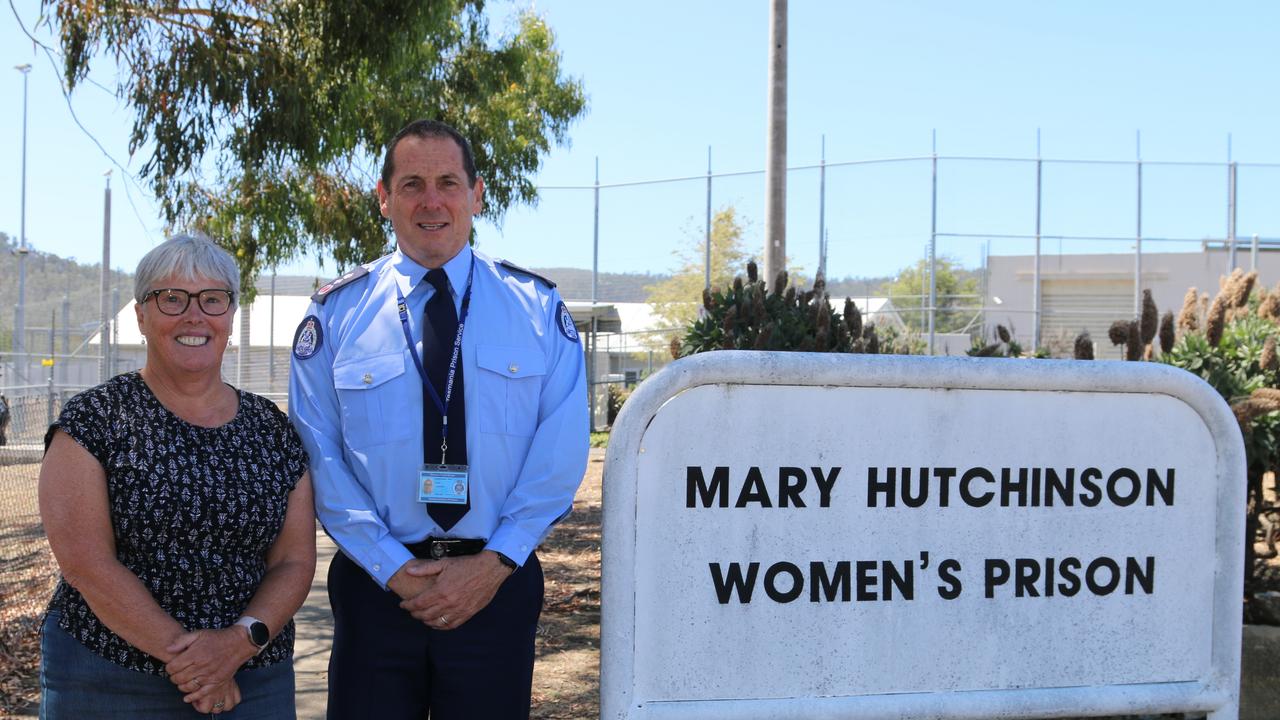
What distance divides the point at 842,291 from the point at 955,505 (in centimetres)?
2793

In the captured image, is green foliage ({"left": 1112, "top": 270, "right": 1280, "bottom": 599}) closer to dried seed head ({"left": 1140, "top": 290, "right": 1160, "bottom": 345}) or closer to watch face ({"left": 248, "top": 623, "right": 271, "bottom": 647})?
dried seed head ({"left": 1140, "top": 290, "right": 1160, "bottom": 345})

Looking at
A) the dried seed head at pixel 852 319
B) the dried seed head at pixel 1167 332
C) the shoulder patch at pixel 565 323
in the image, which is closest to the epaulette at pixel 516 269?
the shoulder patch at pixel 565 323

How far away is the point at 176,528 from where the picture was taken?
2.51m

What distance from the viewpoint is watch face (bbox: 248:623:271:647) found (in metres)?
2.55

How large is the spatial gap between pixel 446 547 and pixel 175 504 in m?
0.56

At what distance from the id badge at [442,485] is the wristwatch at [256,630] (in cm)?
43

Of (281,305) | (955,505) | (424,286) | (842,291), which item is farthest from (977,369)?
(281,305)

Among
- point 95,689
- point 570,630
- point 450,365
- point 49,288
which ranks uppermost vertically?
point 49,288

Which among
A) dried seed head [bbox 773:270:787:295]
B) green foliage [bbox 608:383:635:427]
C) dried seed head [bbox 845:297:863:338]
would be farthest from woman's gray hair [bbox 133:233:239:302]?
green foliage [bbox 608:383:635:427]

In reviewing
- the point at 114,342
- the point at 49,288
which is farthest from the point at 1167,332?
the point at 49,288

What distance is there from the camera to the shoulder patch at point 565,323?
2.84 m

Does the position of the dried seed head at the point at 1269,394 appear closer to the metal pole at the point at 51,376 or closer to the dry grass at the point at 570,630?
the dry grass at the point at 570,630

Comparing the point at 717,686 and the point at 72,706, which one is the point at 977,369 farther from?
the point at 72,706

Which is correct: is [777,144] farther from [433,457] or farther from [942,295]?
[942,295]
